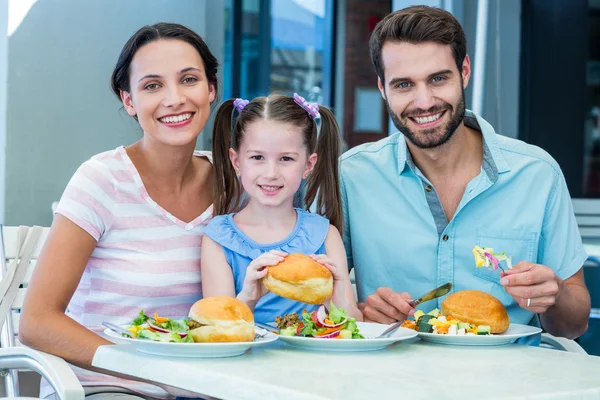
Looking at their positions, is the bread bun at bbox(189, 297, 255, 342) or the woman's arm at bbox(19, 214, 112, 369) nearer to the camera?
the bread bun at bbox(189, 297, 255, 342)

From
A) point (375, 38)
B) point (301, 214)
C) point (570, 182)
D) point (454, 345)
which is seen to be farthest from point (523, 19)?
point (454, 345)

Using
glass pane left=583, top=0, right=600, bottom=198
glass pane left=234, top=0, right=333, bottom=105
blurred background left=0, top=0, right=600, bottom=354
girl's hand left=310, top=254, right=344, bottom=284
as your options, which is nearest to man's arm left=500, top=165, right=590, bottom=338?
girl's hand left=310, top=254, right=344, bottom=284

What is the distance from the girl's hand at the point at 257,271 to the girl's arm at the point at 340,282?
157 millimetres

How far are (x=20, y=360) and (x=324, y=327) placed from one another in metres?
0.71

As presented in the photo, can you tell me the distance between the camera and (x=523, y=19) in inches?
184

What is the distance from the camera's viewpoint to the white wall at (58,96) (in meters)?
5.19

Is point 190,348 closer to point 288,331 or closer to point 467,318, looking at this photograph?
point 288,331

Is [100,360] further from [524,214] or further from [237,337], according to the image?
[524,214]

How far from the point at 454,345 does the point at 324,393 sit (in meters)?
0.59

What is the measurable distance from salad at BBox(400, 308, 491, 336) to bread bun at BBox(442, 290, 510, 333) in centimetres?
1

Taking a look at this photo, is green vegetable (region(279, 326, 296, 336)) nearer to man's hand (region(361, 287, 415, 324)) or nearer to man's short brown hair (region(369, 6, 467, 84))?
man's hand (region(361, 287, 415, 324))

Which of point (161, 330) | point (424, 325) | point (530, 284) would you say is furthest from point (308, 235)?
point (161, 330)

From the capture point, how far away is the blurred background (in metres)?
4.58

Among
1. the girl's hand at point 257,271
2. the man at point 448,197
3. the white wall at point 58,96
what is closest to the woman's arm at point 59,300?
the girl's hand at point 257,271
